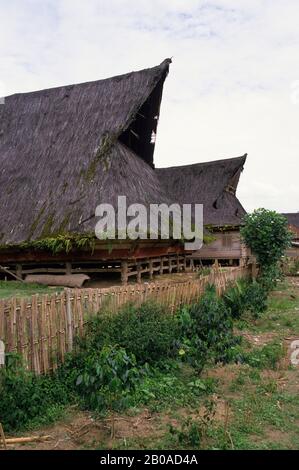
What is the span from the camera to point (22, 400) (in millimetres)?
4344

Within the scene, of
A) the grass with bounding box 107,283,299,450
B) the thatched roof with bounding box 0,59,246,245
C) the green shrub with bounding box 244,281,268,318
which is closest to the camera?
the grass with bounding box 107,283,299,450

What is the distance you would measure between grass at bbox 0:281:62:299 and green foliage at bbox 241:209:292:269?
7.32 m

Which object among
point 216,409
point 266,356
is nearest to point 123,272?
point 266,356

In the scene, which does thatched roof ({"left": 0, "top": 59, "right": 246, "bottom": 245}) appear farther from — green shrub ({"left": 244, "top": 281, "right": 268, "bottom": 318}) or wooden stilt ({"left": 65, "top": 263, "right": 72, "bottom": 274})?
green shrub ({"left": 244, "top": 281, "right": 268, "bottom": 318})

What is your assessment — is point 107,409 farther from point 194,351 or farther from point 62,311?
point 194,351

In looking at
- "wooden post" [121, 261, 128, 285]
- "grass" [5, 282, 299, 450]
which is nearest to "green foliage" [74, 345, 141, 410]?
"grass" [5, 282, 299, 450]

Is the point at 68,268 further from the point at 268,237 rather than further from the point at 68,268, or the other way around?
the point at 268,237

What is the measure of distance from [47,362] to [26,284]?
6475 mm

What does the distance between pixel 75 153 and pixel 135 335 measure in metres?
8.21

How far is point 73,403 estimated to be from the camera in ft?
16.0

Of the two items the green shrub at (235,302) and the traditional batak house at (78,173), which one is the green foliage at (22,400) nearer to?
the traditional batak house at (78,173)

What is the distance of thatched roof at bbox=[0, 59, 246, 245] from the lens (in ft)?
37.1
